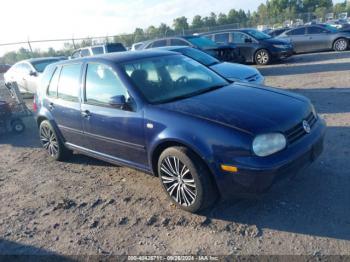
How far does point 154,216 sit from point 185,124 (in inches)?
45.3

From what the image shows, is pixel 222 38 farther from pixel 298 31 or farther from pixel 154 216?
pixel 154 216

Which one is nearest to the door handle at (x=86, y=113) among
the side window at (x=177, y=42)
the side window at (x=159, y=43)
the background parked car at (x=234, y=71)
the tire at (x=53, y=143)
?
the tire at (x=53, y=143)

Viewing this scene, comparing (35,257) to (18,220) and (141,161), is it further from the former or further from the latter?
(141,161)

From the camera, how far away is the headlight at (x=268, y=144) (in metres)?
3.17

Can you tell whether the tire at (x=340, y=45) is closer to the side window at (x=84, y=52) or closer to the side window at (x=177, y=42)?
the side window at (x=177, y=42)

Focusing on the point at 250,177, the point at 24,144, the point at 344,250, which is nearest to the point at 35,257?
the point at 250,177

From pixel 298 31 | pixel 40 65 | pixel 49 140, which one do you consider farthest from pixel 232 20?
pixel 49 140

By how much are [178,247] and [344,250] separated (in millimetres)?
1487

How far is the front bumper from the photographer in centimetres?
314

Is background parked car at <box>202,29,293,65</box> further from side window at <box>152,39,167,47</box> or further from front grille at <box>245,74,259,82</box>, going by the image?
front grille at <box>245,74,259,82</box>

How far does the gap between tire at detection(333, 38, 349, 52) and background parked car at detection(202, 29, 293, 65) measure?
10.4ft

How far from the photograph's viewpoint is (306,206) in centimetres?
358

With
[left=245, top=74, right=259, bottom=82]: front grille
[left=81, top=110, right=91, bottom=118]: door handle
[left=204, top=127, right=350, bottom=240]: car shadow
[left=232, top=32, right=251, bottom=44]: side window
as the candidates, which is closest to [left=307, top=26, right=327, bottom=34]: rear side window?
[left=232, top=32, right=251, bottom=44]: side window

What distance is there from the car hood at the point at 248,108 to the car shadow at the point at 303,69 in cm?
833
